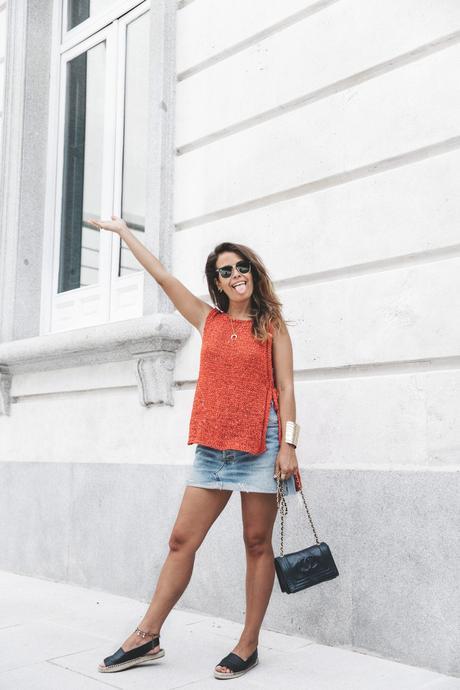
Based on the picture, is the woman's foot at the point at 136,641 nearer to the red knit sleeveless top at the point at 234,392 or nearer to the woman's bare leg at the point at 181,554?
the woman's bare leg at the point at 181,554

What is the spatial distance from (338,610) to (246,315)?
165 centimetres

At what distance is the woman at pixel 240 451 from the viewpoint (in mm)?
3697

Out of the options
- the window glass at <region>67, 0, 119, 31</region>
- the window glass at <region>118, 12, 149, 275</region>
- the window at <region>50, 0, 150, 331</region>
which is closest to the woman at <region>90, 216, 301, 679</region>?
the window at <region>50, 0, 150, 331</region>

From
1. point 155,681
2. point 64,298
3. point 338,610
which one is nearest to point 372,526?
point 338,610

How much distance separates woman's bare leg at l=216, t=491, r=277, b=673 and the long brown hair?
775mm

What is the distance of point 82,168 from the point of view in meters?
7.07

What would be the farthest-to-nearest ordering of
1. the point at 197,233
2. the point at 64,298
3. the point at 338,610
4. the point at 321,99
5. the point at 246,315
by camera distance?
the point at 64,298, the point at 197,233, the point at 321,99, the point at 338,610, the point at 246,315

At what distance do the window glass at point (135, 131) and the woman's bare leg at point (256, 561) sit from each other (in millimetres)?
3025

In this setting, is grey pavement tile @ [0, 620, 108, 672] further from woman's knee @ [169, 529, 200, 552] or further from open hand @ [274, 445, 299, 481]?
open hand @ [274, 445, 299, 481]

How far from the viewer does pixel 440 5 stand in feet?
13.3

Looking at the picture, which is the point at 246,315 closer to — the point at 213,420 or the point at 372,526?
the point at 213,420

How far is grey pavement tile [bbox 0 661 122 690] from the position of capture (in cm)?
356

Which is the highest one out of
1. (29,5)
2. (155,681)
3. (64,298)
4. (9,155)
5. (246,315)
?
(29,5)

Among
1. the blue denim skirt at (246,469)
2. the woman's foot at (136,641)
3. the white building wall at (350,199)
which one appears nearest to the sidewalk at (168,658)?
the woman's foot at (136,641)
